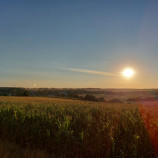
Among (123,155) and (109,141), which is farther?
(109,141)

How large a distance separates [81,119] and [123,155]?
304 centimetres

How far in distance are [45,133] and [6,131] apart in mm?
2404

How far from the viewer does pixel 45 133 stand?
292 inches

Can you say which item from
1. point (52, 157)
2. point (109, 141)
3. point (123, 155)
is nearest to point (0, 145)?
point (52, 157)

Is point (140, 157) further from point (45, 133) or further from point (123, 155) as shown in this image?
point (45, 133)

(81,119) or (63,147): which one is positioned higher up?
(81,119)

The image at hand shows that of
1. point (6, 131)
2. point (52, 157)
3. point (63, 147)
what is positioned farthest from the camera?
point (6, 131)

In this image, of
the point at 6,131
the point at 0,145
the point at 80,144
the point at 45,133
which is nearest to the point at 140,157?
the point at 80,144

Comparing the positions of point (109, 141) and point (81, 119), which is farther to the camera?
point (81, 119)

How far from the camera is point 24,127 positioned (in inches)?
326

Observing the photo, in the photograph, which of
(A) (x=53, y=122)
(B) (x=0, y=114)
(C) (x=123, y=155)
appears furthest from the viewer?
(B) (x=0, y=114)

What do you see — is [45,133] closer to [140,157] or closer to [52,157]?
[52,157]

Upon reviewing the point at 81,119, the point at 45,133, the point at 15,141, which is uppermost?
the point at 81,119

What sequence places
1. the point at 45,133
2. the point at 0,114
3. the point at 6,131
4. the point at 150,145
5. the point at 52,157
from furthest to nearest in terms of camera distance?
the point at 0,114
the point at 6,131
the point at 45,133
the point at 52,157
the point at 150,145
